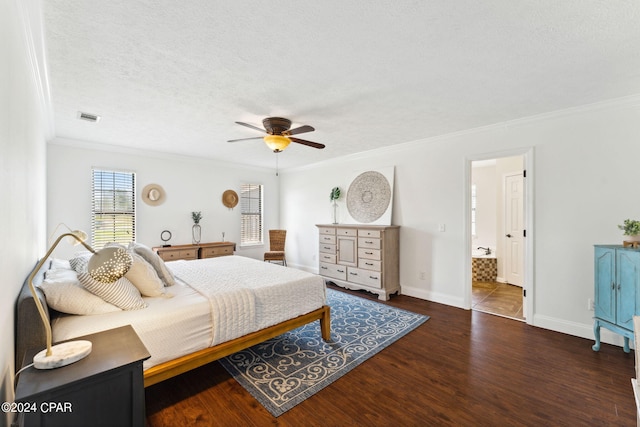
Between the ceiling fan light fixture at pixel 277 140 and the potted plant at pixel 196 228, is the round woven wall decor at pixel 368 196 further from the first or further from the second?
the potted plant at pixel 196 228

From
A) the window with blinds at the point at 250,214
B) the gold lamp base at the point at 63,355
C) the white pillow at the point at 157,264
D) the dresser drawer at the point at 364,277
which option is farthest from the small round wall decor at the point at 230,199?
the gold lamp base at the point at 63,355

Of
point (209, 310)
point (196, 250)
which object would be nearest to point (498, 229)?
point (209, 310)

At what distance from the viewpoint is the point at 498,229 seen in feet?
19.2

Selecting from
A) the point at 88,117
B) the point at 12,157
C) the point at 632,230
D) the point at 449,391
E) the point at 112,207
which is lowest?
the point at 449,391

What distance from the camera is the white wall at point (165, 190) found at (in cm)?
429

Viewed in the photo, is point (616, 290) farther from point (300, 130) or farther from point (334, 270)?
point (334, 270)

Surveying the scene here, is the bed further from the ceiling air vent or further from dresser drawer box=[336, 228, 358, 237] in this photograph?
dresser drawer box=[336, 228, 358, 237]

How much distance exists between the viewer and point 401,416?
6.38ft

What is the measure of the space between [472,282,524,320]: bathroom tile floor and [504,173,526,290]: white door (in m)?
0.28

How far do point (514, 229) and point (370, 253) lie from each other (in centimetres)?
311

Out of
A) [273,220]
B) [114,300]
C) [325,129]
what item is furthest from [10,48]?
[273,220]

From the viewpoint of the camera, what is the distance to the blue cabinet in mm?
2529

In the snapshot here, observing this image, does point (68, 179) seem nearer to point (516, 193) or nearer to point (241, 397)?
point (241, 397)

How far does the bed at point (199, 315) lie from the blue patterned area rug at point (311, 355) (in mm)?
263
